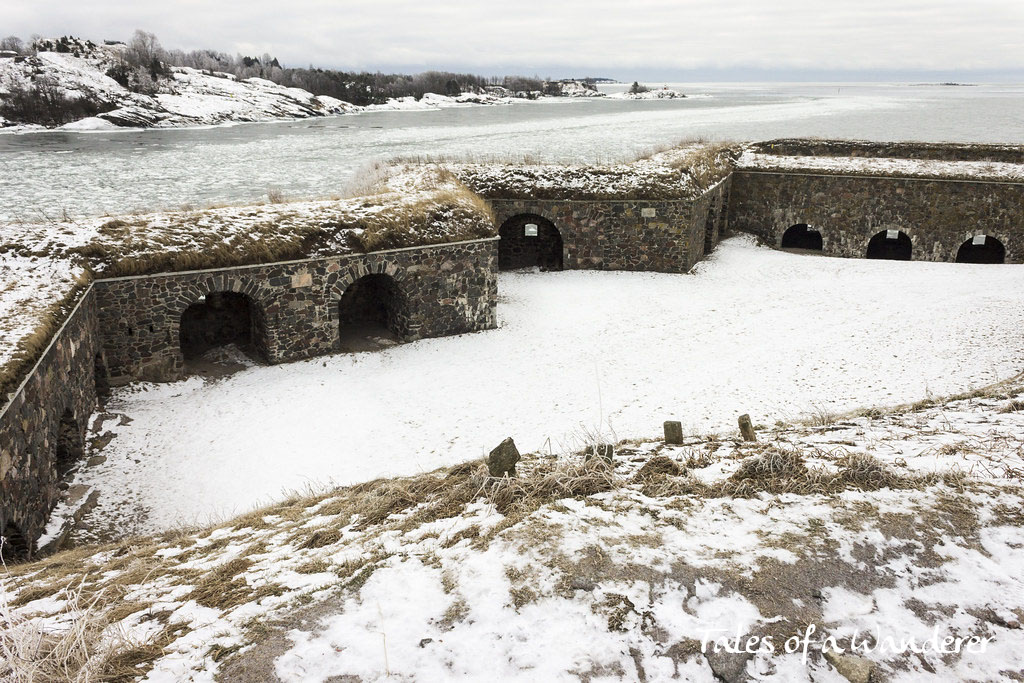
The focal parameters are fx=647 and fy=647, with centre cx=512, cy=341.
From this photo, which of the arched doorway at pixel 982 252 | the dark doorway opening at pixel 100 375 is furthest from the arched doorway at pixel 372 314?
the arched doorway at pixel 982 252

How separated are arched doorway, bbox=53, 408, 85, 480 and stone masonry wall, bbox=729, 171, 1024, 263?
2354 centimetres

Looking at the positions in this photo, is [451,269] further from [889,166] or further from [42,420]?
[889,166]

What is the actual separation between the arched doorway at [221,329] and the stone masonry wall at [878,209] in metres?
19.4

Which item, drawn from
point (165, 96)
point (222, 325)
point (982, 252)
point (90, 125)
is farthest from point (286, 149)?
point (982, 252)

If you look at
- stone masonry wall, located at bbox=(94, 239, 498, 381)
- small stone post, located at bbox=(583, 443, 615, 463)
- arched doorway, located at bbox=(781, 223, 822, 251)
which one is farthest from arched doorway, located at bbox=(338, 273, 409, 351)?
arched doorway, located at bbox=(781, 223, 822, 251)

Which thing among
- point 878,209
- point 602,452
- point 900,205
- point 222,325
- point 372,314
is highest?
point 900,205

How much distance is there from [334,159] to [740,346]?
3200 cm

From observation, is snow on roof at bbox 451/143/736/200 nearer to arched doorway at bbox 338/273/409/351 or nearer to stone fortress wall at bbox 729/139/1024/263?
arched doorway at bbox 338/273/409/351

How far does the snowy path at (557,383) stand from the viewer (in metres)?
10.3

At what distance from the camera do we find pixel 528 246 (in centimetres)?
2248

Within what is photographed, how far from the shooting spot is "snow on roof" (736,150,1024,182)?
23.2 meters

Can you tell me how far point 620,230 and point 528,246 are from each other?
3473 mm

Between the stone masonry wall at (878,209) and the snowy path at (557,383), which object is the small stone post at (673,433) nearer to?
the snowy path at (557,383)

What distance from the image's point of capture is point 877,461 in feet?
17.4
